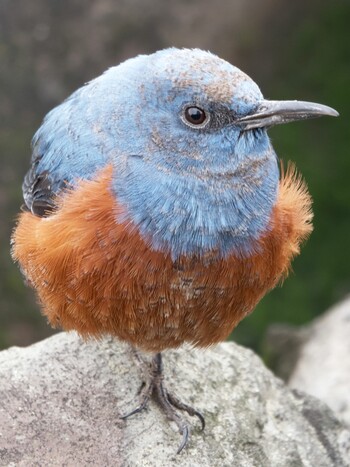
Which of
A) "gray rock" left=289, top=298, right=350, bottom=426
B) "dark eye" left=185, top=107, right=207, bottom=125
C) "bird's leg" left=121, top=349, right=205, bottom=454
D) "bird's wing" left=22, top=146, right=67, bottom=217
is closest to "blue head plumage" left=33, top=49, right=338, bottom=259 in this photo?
"dark eye" left=185, top=107, right=207, bottom=125

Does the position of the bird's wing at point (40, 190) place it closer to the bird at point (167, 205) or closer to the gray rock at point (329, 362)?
the bird at point (167, 205)

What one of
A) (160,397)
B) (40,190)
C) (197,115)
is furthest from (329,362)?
(197,115)

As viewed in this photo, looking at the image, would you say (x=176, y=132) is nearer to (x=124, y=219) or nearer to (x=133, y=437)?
(x=124, y=219)

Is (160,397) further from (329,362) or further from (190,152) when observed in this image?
(329,362)

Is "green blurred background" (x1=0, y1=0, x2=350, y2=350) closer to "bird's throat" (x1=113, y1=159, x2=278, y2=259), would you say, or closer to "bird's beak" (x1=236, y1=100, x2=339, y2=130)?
"bird's throat" (x1=113, y1=159, x2=278, y2=259)

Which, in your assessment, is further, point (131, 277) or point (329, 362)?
point (329, 362)

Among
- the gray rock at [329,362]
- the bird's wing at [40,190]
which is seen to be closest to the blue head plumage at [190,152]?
the bird's wing at [40,190]
